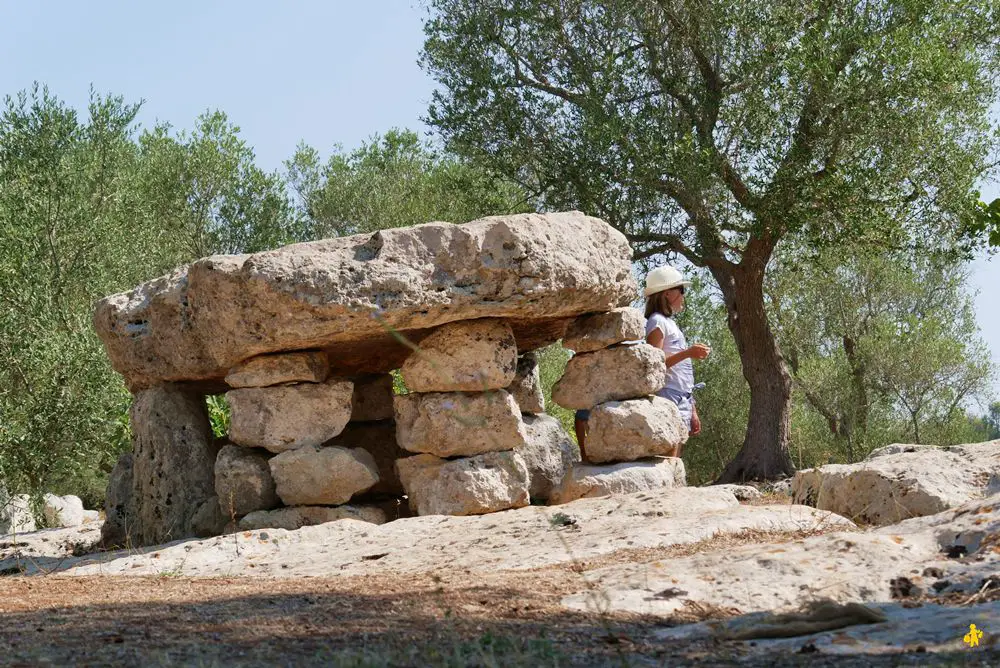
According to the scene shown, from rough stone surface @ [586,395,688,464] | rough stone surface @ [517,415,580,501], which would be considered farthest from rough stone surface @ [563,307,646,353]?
rough stone surface @ [517,415,580,501]

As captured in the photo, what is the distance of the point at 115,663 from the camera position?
12.7 feet

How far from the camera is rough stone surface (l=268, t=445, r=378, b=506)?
9133 millimetres

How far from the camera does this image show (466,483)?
30.1ft

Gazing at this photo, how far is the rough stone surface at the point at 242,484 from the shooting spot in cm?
923

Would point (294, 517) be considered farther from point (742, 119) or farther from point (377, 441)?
point (742, 119)

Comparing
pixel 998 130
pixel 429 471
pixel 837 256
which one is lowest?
pixel 429 471

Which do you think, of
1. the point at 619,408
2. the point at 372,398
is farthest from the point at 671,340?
the point at 372,398

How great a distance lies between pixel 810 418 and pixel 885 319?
8.13 feet

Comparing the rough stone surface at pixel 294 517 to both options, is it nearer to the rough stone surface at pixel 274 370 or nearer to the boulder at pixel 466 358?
the rough stone surface at pixel 274 370

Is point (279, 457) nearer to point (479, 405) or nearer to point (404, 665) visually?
point (479, 405)

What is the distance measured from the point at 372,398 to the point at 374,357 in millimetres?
786

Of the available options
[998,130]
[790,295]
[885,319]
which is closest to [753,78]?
[998,130]

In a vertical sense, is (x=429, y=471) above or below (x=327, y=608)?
above

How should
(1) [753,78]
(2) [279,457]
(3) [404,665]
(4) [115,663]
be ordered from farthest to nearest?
1. (1) [753,78]
2. (2) [279,457]
3. (4) [115,663]
4. (3) [404,665]
